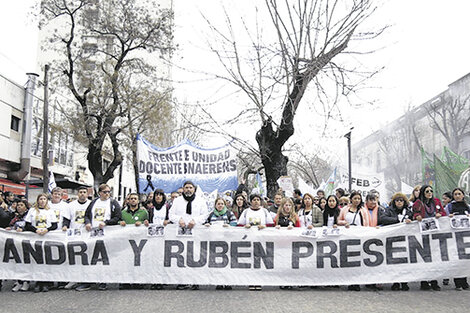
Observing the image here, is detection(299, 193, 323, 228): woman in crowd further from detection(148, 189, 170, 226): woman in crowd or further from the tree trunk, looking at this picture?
the tree trunk

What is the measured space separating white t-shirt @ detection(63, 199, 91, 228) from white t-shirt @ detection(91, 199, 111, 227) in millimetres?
279

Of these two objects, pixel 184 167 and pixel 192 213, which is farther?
pixel 184 167

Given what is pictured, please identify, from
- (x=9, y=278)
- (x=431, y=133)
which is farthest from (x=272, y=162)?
(x=431, y=133)

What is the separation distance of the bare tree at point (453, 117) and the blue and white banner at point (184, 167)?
1266 inches

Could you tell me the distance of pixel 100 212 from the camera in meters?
8.03

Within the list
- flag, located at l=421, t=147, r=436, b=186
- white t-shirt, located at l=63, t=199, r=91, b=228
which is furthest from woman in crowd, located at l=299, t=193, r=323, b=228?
flag, located at l=421, t=147, r=436, b=186

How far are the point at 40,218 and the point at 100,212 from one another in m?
1.01

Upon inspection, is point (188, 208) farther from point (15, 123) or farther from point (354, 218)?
point (15, 123)

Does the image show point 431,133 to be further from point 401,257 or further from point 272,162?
point 401,257

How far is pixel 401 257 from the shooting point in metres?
7.57

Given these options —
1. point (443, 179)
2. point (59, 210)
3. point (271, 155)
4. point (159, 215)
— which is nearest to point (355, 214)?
point (159, 215)

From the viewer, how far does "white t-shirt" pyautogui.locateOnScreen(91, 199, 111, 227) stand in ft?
26.2

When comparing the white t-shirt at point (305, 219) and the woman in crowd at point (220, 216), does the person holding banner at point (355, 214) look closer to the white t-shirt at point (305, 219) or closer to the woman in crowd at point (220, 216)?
the white t-shirt at point (305, 219)

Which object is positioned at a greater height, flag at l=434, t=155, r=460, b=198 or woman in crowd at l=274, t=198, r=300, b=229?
flag at l=434, t=155, r=460, b=198
